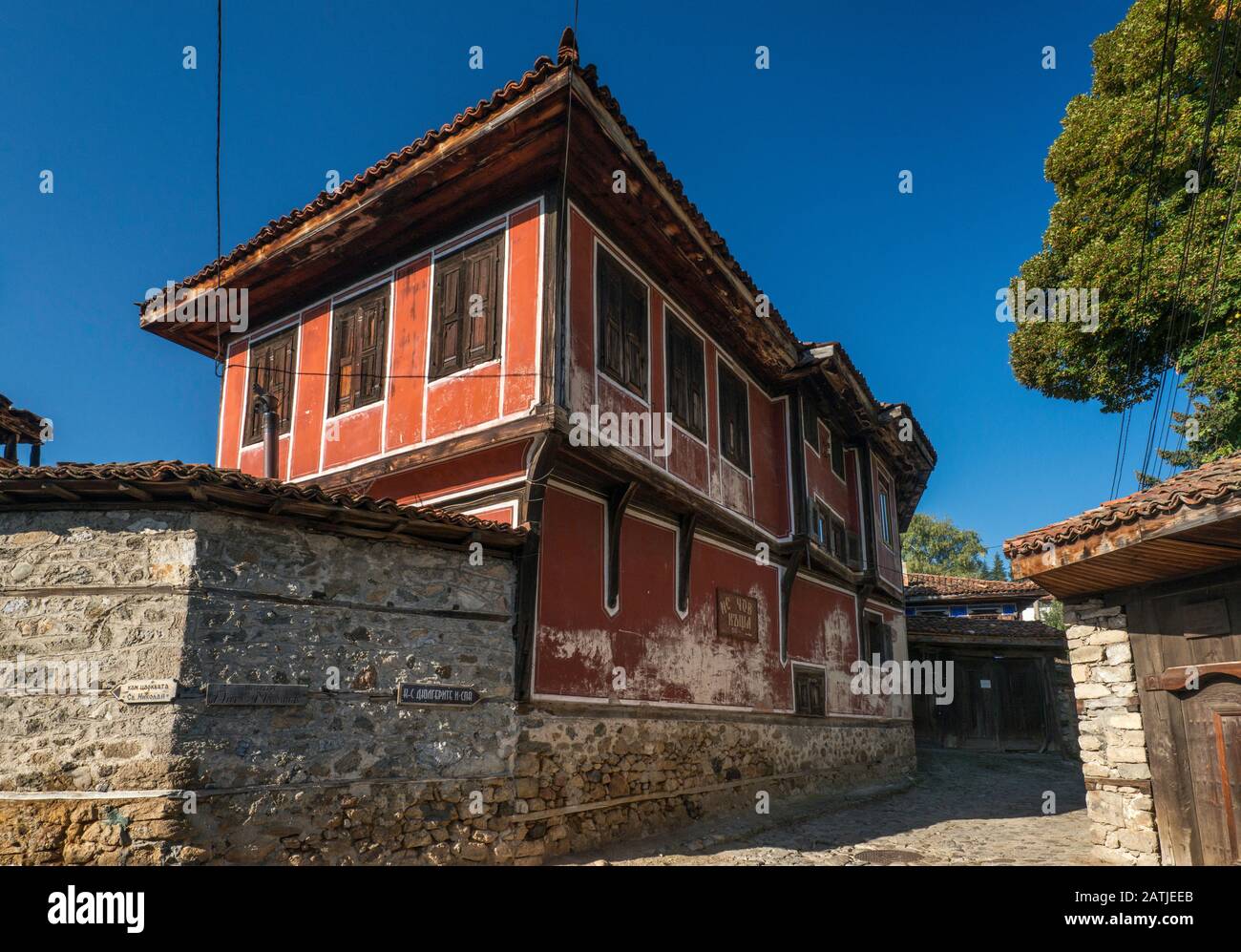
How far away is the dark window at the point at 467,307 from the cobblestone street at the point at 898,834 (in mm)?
5403

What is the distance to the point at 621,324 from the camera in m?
9.91

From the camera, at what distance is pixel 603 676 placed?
29.6ft

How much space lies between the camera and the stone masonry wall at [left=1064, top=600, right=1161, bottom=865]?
272 inches

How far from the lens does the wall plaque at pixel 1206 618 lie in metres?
Answer: 6.27

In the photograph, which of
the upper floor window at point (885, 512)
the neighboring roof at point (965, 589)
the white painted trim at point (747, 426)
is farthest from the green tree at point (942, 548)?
the white painted trim at point (747, 426)

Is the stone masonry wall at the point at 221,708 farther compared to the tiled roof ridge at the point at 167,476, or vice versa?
the tiled roof ridge at the point at 167,476

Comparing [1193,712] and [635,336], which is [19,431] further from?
[1193,712]

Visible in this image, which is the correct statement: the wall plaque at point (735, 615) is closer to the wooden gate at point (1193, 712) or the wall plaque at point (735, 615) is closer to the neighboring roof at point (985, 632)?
the wooden gate at point (1193, 712)

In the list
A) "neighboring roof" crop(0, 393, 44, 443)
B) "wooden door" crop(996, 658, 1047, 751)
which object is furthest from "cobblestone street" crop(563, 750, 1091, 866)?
"neighboring roof" crop(0, 393, 44, 443)

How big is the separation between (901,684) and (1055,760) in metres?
4.62

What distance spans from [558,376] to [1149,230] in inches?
441
